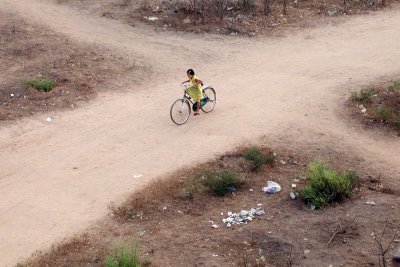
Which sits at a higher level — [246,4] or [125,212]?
[246,4]

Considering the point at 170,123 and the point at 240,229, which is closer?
the point at 240,229

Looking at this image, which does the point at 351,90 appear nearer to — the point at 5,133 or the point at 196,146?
the point at 196,146

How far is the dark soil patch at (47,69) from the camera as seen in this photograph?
549 inches

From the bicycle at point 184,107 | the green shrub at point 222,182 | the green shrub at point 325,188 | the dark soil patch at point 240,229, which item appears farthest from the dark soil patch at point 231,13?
the green shrub at point 325,188

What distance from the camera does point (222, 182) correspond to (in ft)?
33.3

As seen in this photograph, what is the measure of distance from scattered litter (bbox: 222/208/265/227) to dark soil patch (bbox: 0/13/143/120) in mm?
5777

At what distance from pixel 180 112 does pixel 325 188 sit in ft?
14.1

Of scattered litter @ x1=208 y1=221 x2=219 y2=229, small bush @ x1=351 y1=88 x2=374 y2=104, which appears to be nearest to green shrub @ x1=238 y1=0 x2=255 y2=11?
small bush @ x1=351 y1=88 x2=374 y2=104

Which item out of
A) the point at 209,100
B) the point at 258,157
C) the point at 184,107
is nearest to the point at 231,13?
the point at 209,100

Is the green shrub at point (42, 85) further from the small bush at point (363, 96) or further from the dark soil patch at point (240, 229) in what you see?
the small bush at point (363, 96)

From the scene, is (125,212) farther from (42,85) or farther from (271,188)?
(42,85)

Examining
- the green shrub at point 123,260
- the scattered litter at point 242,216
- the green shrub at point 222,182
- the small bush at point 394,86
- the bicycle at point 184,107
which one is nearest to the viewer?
the green shrub at point 123,260

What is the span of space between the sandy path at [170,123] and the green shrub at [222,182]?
39.9 inches

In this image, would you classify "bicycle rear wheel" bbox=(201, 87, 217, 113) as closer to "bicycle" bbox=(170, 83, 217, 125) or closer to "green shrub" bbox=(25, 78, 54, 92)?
"bicycle" bbox=(170, 83, 217, 125)
